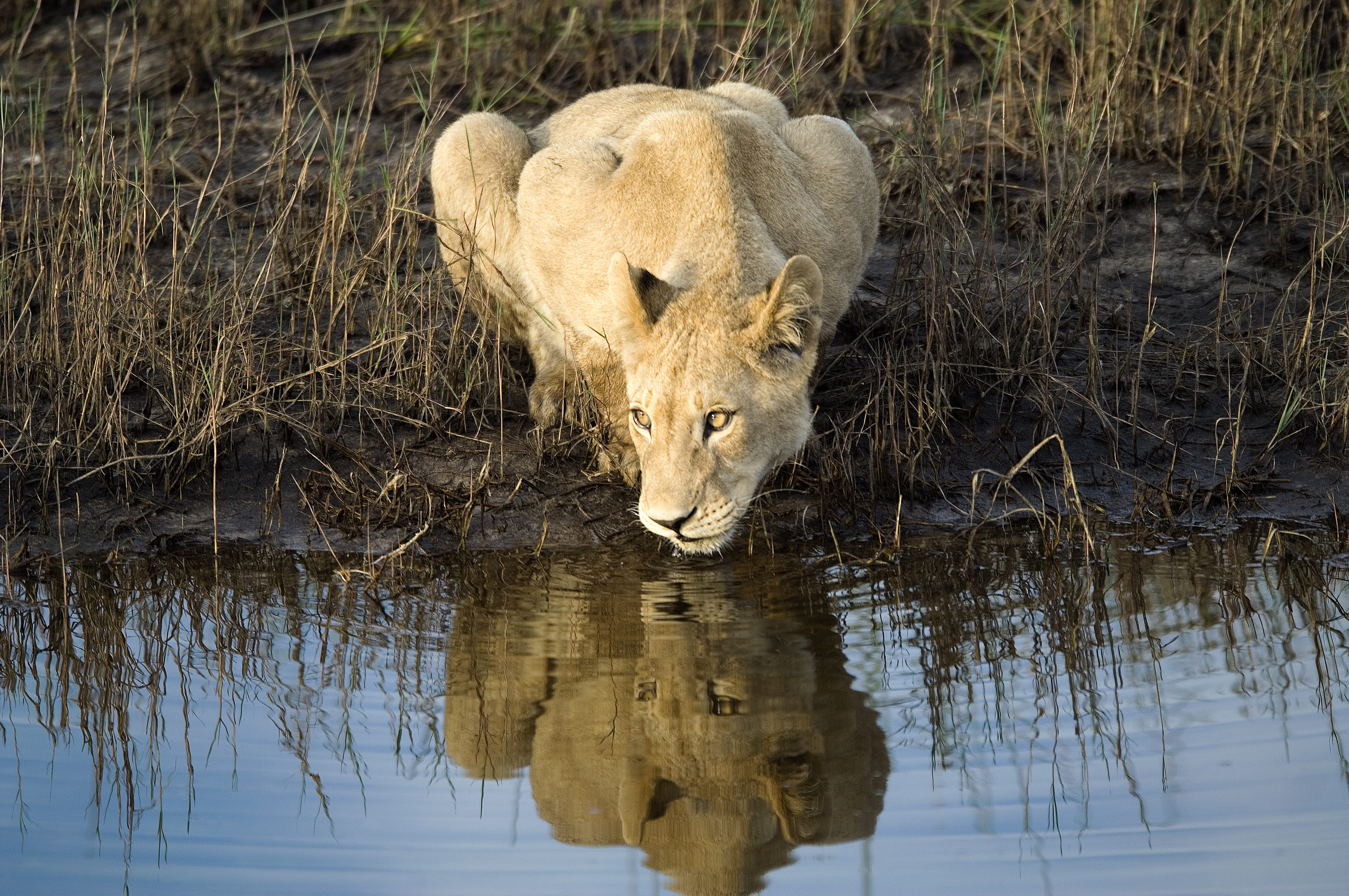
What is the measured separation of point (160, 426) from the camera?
579cm

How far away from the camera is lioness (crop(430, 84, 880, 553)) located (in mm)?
4574

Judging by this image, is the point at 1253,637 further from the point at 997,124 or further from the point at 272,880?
the point at 997,124

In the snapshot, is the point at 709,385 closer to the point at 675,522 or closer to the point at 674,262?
the point at 675,522

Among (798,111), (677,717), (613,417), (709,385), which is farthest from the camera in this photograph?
(798,111)

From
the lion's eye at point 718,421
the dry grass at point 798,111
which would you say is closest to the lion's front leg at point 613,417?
the dry grass at point 798,111

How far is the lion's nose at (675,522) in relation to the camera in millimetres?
4410

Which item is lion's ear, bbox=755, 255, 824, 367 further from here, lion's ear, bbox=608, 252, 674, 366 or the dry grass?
the dry grass

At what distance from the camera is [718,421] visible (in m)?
4.57

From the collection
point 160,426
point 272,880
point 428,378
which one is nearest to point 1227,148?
point 428,378

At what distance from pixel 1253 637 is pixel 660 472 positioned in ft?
6.21

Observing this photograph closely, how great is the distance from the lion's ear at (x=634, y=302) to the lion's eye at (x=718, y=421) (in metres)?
0.36

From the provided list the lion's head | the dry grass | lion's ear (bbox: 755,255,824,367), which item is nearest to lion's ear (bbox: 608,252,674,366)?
the lion's head

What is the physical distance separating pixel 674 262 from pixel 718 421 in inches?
27.1

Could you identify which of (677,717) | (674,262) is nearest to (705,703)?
(677,717)
